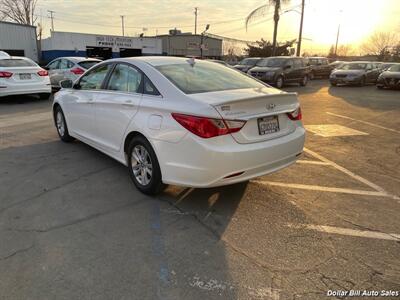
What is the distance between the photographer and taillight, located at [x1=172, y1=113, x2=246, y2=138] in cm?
365

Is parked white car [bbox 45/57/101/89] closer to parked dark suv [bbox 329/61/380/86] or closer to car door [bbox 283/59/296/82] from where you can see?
car door [bbox 283/59/296/82]

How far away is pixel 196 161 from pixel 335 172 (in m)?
2.77

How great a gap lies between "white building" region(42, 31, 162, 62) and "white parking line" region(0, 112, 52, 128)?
32.6 metres

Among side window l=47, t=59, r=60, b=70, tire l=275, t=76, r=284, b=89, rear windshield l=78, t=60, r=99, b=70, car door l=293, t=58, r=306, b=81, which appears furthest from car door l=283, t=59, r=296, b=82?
side window l=47, t=59, r=60, b=70

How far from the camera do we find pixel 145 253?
3.27 meters

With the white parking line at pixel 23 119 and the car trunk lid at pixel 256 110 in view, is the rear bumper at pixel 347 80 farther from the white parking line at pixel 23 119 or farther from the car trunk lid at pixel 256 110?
the car trunk lid at pixel 256 110

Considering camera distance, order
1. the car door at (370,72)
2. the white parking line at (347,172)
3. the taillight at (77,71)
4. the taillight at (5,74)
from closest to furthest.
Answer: the white parking line at (347,172)
the taillight at (5,74)
the taillight at (77,71)
the car door at (370,72)

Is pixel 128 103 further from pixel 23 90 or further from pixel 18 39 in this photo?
pixel 18 39

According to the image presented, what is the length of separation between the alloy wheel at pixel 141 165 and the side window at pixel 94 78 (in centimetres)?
155

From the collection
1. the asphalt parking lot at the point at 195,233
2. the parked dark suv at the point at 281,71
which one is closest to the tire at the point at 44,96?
the asphalt parking lot at the point at 195,233

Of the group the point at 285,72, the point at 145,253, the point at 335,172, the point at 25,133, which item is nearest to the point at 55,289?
the point at 145,253

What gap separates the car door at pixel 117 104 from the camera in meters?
4.62

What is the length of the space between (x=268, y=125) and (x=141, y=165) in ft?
5.32

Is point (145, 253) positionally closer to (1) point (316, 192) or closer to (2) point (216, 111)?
(2) point (216, 111)
